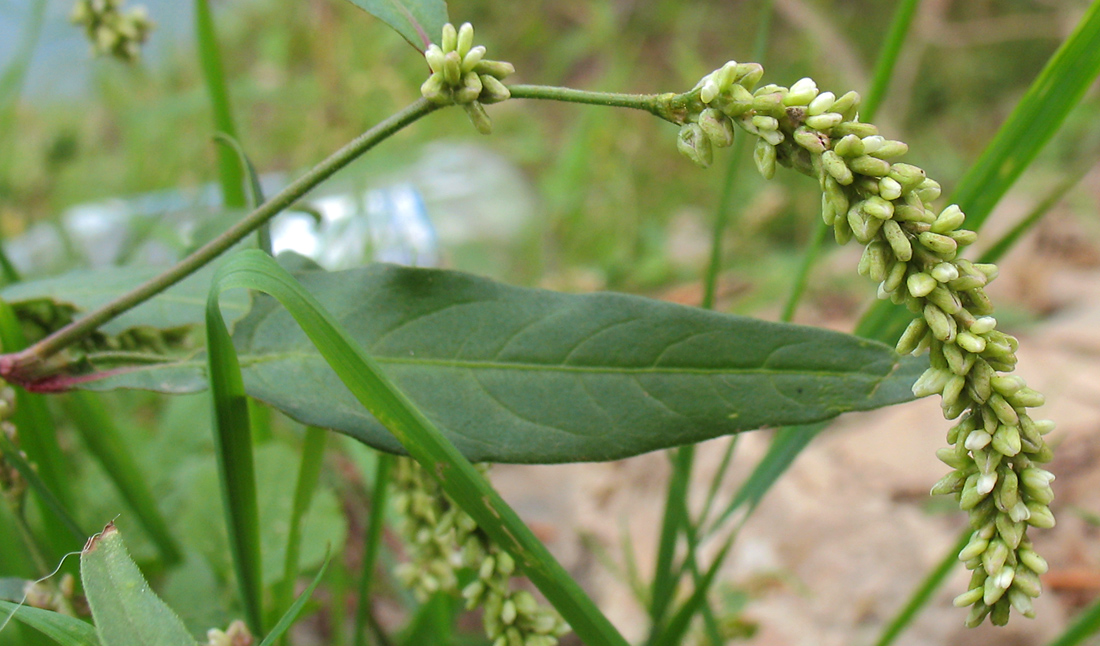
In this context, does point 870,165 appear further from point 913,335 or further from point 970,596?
point 970,596

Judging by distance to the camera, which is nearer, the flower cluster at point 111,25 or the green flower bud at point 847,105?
the green flower bud at point 847,105

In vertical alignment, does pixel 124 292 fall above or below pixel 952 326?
below

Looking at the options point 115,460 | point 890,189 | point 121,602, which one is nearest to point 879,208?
point 890,189

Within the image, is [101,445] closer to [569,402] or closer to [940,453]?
[569,402]

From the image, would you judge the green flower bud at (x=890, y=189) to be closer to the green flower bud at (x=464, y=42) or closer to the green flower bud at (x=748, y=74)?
the green flower bud at (x=748, y=74)

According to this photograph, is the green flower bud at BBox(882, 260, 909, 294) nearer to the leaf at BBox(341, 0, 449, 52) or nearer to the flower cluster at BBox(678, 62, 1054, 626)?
the flower cluster at BBox(678, 62, 1054, 626)

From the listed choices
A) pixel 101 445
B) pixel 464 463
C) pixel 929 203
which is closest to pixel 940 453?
pixel 929 203

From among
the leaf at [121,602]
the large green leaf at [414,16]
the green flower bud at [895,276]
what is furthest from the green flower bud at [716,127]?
the leaf at [121,602]
